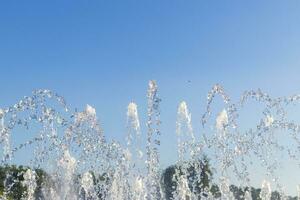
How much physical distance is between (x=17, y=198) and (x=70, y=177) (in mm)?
17482

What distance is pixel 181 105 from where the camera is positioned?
119 ft

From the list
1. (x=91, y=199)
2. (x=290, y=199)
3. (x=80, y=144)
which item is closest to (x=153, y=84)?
(x=80, y=144)

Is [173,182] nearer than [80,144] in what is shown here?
No

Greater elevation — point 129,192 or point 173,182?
point 173,182

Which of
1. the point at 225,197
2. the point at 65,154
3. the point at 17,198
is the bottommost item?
the point at 225,197

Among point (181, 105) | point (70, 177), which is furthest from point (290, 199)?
point (181, 105)

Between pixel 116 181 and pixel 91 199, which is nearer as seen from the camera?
pixel 116 181

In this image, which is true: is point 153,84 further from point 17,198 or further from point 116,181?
point 17,198

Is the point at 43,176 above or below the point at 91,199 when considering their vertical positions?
above

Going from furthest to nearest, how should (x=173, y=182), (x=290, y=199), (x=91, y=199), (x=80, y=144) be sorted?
1. (x=290, y=199)
2. (x=173, y=182)
3. (x=91, y=199)
4. (x=80, y=144)

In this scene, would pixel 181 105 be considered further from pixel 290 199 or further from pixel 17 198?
pixel 290 199

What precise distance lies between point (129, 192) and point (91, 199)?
55.3 ft

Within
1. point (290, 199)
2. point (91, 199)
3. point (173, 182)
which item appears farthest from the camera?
point (290, 199)

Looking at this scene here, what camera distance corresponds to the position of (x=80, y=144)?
38844 millimetres
